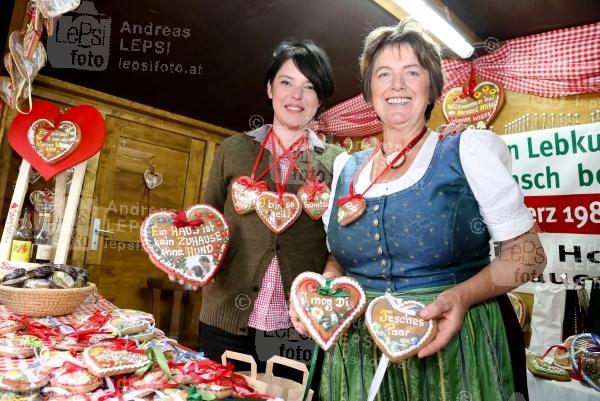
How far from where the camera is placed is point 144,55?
3357 millimetres

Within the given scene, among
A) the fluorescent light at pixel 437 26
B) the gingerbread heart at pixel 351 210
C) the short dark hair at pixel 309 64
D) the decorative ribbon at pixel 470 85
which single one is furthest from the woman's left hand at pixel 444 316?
the decorative ribbon at pixel 470 85

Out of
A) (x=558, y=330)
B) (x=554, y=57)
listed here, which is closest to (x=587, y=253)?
(x=558, y=330)

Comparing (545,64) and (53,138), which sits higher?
(545,64)

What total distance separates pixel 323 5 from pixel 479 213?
2.25m

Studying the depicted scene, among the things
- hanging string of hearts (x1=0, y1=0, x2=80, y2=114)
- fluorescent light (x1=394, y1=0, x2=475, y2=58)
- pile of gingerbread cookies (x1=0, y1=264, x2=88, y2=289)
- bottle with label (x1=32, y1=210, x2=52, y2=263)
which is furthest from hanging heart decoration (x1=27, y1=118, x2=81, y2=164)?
fluorescent light (x1=394, y1=0, x2=475, y2=58)

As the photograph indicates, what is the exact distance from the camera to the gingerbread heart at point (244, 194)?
4.58 feet

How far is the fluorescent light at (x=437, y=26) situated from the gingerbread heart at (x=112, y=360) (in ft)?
6.74

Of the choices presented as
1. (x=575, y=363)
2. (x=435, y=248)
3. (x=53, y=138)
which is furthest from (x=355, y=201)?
(x=53, y=138)

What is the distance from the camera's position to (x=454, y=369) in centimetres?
90

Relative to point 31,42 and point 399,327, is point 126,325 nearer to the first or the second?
point 399,327

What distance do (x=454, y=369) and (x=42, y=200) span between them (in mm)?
3039

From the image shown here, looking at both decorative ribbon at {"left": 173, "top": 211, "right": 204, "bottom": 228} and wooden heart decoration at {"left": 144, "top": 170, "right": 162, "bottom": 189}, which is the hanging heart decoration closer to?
decorative ribbon at {"left": 173, "top": 211, "right": 204, "bottom": 228}

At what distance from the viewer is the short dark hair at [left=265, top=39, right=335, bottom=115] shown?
4.71 feet

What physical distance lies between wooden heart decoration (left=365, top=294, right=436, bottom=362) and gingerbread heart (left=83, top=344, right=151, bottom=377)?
0.52 metres
